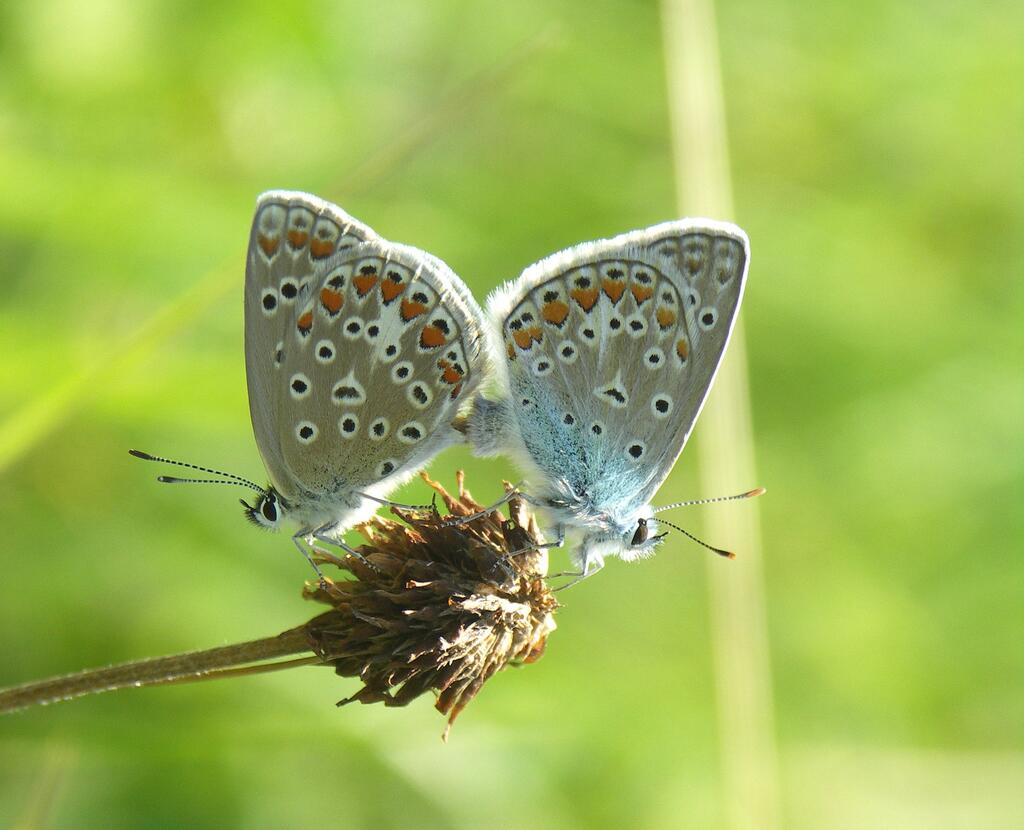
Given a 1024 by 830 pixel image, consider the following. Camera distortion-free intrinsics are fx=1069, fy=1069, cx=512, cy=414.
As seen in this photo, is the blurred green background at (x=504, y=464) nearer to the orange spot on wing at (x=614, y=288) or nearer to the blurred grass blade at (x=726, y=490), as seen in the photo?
the blurred grass blade at (x=726, y=490)

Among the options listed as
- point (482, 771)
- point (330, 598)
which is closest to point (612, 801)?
point (482, 771)

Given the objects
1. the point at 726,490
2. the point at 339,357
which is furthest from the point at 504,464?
the point at 339,357

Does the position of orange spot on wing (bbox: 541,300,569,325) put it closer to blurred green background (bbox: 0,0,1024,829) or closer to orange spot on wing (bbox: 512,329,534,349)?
orange spot on wing (bbox: 512,329,534,349)

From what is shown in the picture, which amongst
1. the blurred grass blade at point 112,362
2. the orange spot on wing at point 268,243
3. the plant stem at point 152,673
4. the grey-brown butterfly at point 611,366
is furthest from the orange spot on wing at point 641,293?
the plant stem at point 152,673

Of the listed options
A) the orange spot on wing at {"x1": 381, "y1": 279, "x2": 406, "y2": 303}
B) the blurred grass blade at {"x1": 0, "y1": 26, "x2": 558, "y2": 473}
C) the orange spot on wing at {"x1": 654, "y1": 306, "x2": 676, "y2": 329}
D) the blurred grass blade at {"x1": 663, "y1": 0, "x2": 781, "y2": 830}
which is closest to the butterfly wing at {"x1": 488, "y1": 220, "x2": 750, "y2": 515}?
the orange spot on wing at {"x1": 654, "y1": 306, "x2": 676, "y2": 329}

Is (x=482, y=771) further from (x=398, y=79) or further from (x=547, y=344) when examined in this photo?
(x=398, y=79)

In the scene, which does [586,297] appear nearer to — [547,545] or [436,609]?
[547,545]
